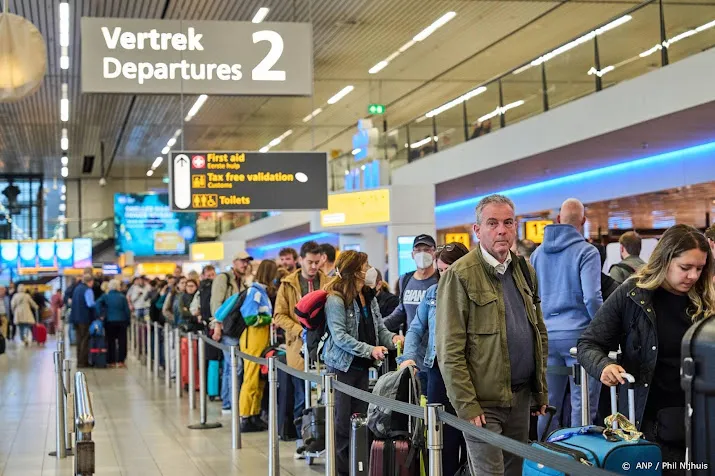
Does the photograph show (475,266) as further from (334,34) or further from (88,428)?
(334,34)

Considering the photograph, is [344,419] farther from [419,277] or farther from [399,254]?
[399,254]

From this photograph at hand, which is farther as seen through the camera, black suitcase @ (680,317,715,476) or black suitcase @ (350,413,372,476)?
black suitcase @ (350,413,372,476)

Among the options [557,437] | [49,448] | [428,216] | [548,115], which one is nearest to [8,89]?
[49,448]

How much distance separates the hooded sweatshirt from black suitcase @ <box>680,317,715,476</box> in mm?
3855

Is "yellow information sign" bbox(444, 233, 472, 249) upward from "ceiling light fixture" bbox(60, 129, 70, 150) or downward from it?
downward

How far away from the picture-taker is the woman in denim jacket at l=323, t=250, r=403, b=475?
24.0 feet

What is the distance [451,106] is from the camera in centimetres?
1989

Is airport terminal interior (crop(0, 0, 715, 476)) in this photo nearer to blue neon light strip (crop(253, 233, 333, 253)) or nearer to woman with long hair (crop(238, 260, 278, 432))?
woman with long hair (crop(238, 260, 278, 432))

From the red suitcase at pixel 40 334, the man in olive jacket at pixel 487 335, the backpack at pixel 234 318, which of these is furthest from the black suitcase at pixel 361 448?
the red suitcase at pixel 40 334

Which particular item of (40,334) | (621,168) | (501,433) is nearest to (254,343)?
(501,433)

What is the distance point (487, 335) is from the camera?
4.50m

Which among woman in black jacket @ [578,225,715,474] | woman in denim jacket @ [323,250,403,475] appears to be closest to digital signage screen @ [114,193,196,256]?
woman in denim jacket @ [323,250,403,475]

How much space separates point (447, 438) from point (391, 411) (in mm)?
684

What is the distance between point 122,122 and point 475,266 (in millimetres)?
25484
